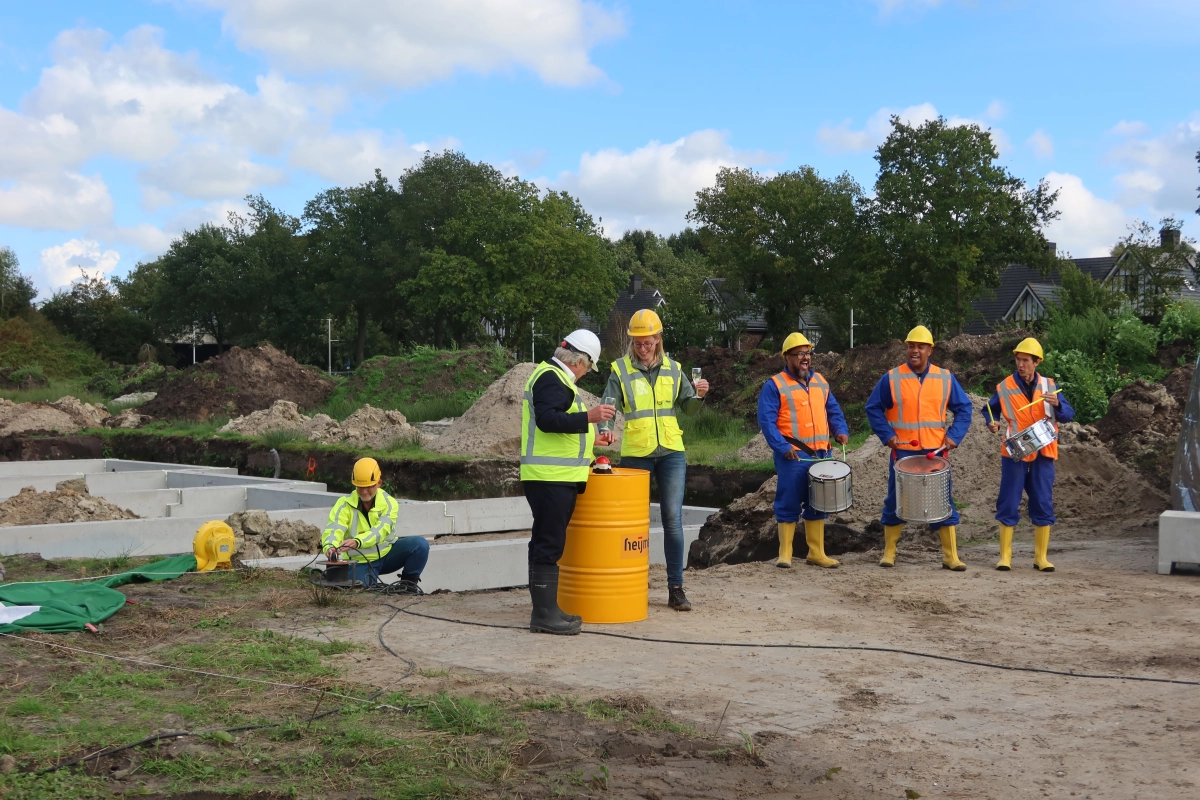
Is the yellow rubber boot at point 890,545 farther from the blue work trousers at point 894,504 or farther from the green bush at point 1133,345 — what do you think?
the green bush at point 1133,345

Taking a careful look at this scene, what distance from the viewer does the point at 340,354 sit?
207 ft

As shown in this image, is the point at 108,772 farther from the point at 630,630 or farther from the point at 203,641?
the point at 630,630

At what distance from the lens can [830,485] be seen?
27.9 ft

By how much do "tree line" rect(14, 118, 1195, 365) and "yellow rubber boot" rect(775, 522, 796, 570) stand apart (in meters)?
28.4

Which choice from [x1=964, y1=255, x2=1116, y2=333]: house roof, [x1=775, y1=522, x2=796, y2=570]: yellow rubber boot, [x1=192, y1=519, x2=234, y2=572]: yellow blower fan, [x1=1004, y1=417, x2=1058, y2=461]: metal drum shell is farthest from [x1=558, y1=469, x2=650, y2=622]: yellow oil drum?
[x1=964, y1=255, x2=1116, y2=333]: house roof

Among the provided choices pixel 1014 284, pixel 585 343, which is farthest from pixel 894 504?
pixel 1014 284

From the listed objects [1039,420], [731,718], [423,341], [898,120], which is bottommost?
[731,718]

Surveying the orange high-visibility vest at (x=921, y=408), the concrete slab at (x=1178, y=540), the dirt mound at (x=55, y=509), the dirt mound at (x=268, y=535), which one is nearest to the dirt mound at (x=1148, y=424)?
the concrete slab at (x=1178, y=540)

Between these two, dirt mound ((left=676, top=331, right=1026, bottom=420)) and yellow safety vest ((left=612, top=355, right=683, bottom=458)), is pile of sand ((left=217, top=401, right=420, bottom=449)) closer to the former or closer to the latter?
dirt mound ((left=676, top=331, right=1026, bottom=420))

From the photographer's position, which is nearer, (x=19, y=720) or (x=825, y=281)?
(x=19, y=720)

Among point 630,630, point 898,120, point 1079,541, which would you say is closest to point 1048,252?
point 898,120

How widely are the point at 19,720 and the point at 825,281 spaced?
38.7 meters

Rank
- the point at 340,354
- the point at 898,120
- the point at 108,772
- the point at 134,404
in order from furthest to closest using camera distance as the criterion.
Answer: the point at 340,354 < the point at 898,120 < the point at 134,404 < the point at 108,772

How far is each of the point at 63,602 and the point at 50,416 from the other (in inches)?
1075
